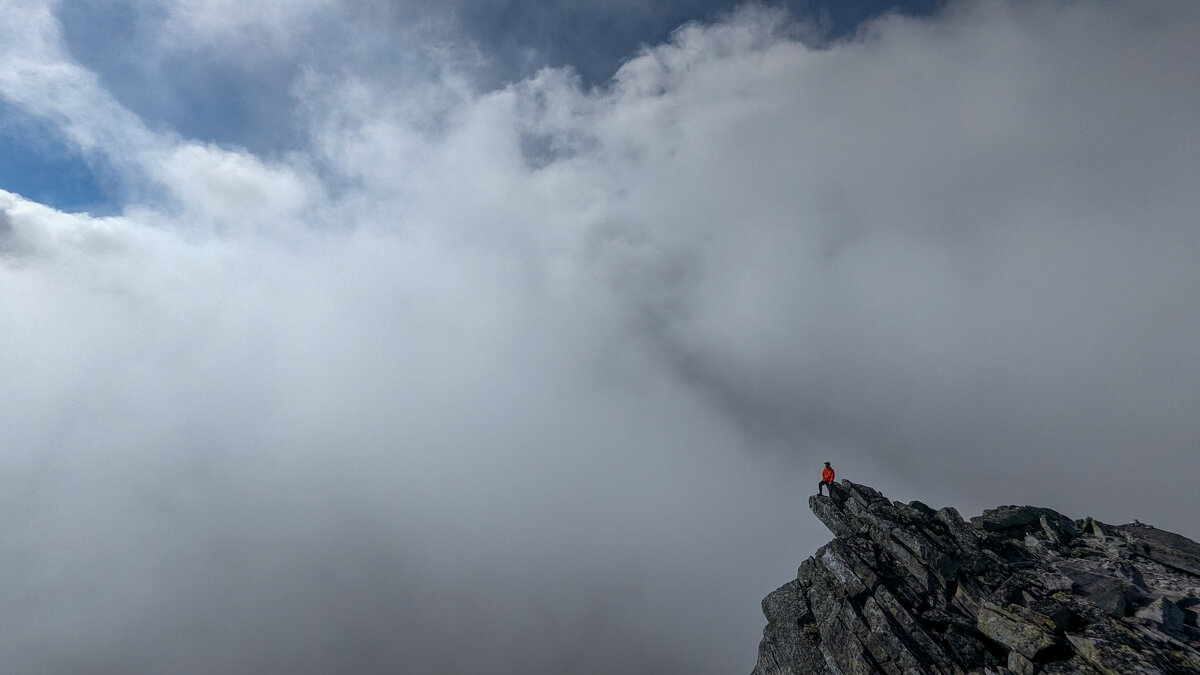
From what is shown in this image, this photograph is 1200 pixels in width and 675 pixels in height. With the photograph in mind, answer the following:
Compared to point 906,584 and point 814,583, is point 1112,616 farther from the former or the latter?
point 814,583

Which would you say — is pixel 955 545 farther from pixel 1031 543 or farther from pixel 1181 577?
pixel 1181 577

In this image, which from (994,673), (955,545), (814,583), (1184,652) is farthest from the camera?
(814,583)

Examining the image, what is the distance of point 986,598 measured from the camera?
1347 inches

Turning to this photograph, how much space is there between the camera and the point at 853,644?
121ft

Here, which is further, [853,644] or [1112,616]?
[853,644]

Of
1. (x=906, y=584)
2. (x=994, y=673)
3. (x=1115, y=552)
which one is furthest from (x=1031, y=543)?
(x=994, y=673)

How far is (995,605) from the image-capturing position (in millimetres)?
32594

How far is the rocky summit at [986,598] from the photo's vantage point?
28.7 m

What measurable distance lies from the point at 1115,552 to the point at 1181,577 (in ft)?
12.3

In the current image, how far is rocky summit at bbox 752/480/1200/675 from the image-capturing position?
28686mm

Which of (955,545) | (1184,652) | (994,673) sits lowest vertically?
(994,673)

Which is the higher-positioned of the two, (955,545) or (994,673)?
(955,545)

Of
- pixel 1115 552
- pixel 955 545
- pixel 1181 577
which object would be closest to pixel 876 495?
pixel 955 545

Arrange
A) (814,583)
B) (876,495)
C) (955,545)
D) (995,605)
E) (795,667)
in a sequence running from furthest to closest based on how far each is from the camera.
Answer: (876,495)
(814,583)
(795,667)
(955,545)
(995,605)
